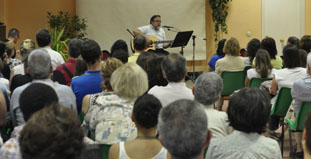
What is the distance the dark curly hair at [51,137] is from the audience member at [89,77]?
2.47 m

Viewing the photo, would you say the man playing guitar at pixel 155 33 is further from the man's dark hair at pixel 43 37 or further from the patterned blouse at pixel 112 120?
the patterned blouse at pixel 112 120

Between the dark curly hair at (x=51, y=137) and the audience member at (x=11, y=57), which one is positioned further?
the audience member at (x=11, y=57)

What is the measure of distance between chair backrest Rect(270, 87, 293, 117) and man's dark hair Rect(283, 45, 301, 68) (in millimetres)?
315

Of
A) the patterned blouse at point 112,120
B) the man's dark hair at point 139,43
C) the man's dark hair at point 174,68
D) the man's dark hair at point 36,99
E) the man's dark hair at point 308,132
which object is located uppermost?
the man's dark hair at point 139,43

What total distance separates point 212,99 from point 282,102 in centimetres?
185

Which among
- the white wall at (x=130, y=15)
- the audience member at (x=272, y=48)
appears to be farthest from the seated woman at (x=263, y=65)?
the white wall at (x=130, y=15)

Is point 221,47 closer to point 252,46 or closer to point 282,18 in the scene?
point 252,46

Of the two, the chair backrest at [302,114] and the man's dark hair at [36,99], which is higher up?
the man's dark hair at [36,99]

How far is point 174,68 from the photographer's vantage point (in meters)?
3.87

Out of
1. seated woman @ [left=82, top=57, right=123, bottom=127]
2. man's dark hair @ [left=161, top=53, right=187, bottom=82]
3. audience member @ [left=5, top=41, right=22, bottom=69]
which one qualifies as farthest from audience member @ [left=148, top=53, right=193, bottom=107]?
audience member @ [left=5, top=41, right=22, bottom=69]

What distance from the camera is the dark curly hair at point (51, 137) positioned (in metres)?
1.65

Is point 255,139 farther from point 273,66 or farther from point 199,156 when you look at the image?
point 273,66

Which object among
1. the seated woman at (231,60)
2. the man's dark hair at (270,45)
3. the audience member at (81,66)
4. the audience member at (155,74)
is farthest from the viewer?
the seated woman at (231,60)

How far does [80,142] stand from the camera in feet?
5.64
